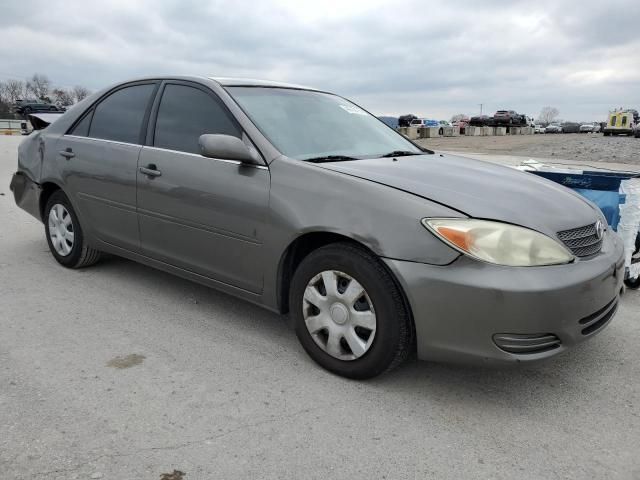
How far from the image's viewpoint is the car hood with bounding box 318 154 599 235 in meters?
2.61

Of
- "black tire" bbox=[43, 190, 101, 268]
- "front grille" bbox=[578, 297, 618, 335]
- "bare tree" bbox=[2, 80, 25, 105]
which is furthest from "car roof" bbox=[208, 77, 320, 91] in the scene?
"bare tree" bbox=[2, 80, 25, 105]

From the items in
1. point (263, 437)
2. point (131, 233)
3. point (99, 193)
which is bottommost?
point (263, 437)

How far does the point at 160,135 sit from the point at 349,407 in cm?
226

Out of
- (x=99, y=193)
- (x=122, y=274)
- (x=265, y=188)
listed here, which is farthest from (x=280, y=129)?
(x=122, y=274)

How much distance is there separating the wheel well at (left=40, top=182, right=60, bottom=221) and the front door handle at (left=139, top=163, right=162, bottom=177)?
137 cm

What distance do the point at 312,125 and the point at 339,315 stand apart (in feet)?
4.50

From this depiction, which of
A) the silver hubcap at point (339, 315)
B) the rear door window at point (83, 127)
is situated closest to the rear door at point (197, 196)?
the silver hubcap at point (339, 315)

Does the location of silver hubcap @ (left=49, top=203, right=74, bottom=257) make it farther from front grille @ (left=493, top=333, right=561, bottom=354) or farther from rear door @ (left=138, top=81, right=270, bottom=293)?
front grille @ (left=493, top=333, right=561, bottom=354)

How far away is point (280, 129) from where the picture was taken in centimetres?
335

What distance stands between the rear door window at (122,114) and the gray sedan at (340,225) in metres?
0.01

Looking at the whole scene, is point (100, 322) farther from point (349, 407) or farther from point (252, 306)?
point (349, 407)

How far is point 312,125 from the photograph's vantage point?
355 cm

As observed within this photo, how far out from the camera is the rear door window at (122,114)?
13.0ft

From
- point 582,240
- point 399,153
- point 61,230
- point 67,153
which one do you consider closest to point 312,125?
point 399,153
